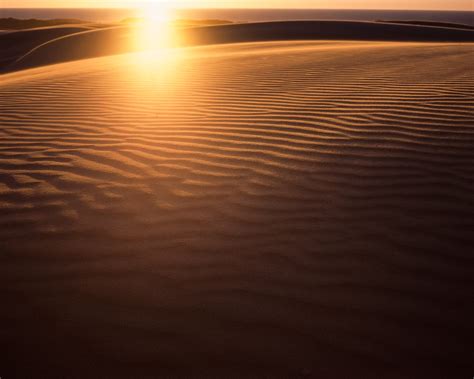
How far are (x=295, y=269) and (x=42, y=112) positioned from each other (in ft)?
14.4

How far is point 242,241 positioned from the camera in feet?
8.56

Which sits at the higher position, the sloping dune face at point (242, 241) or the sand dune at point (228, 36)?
the sand dune at point (228, 36)

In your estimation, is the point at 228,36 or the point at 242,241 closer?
the point at 242,241

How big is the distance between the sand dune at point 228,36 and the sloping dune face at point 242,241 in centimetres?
1279

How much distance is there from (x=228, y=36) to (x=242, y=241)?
661 inches

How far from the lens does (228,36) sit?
17859 millimetres

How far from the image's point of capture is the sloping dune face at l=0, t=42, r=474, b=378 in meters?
1.97

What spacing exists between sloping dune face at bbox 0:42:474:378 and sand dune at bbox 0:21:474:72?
12.8m

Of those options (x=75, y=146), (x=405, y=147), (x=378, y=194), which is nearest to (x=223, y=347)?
(x=378, y=194)

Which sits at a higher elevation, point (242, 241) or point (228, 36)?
point (228, 36)

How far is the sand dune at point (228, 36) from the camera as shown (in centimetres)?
1587

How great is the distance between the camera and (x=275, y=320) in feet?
6.84

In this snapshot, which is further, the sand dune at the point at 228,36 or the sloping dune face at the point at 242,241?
the sand dune at the point at 228,36

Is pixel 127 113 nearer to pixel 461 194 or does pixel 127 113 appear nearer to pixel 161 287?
pixel 161 287
